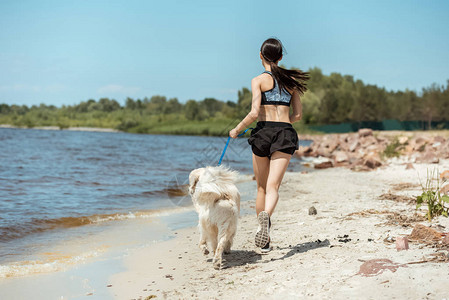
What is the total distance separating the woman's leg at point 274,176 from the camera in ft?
13.5

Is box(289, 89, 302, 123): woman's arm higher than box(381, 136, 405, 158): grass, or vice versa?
box(289, 89, 302, 123): woman's arm

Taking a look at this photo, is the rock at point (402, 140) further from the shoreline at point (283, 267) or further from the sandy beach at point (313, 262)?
the shoreline at point (283, 267)

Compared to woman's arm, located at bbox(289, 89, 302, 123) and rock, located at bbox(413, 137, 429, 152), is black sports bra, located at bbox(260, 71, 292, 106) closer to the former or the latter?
woman's arm, located at bbox(289, 89, 302, 123)

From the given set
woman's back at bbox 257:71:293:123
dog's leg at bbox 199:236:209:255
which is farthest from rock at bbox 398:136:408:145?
dog's leg at bbox 199:236:209:255

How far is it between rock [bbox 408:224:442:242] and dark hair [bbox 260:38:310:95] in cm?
188

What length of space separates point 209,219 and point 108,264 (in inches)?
55.9

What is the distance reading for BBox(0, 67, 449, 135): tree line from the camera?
5125cm

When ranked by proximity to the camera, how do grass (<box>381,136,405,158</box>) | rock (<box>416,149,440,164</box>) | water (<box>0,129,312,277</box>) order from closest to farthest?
water (<box>0,129,312,277</box>)
rock (<box>416,149,440,164</box>)
grass (<box>381,136,405,158</box>)

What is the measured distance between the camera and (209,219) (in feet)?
13.7

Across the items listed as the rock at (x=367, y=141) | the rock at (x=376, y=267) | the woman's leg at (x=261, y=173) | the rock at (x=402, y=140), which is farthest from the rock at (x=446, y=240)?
the rock at (x=367, y=141)

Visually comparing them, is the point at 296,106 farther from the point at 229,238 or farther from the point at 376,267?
the point at 376,267

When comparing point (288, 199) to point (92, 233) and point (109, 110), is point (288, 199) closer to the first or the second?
point (92, 233)

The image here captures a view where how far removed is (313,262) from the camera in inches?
143

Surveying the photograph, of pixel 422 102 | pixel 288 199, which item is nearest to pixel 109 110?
pixel 422 102
